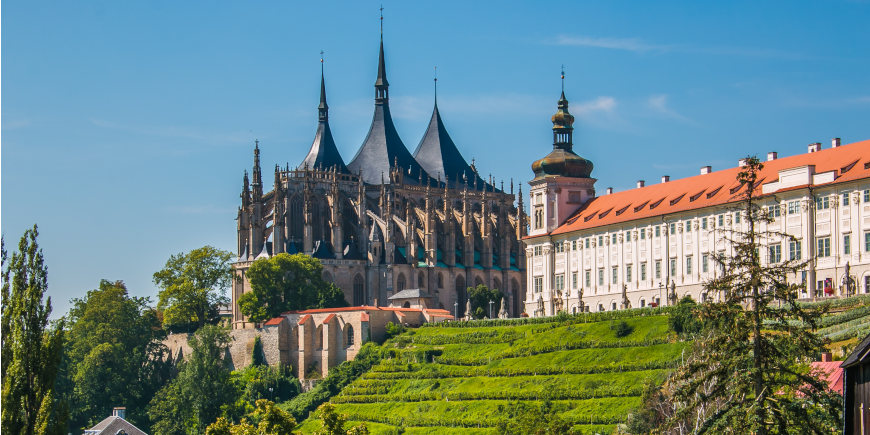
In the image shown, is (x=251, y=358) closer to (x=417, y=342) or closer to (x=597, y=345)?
(x=417, y=342)

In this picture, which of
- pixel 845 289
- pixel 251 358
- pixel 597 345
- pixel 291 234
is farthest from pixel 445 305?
pixel 845 289

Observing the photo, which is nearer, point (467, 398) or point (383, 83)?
point (467, 398)

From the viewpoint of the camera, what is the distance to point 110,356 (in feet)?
349

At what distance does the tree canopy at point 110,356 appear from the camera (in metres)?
104

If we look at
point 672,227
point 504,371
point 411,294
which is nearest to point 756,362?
point 504,371

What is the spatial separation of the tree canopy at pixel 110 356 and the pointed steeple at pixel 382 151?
24295 mm

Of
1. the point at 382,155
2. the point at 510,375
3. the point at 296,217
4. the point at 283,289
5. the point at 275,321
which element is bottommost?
the point at 510,375

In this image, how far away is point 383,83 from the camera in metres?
136

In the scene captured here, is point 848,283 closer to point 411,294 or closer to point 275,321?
point 411,294

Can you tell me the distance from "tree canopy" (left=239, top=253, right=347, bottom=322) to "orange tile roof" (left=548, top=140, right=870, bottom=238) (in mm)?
20059

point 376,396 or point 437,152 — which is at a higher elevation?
point 437,152

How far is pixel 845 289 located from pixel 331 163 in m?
60.7

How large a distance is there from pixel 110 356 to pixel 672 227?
136 feet

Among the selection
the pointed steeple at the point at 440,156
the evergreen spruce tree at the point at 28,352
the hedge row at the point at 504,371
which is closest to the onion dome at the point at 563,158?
the hedge row at the point at 504,371
